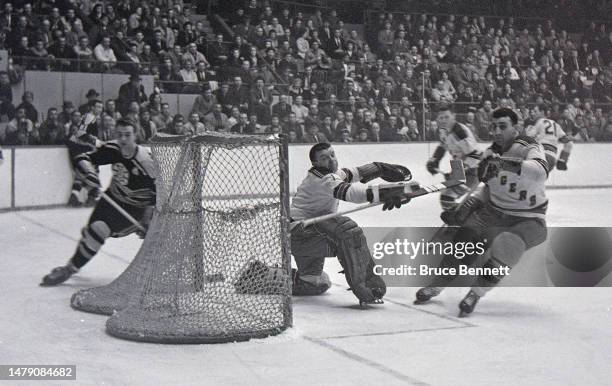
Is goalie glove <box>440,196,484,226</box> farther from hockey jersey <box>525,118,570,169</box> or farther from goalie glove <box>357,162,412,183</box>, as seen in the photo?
hockey jersey <box>525,118,570,169</box>

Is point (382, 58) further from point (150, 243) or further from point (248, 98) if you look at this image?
point (150, 243)

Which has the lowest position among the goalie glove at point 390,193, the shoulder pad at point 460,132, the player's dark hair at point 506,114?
the goalie glove at point 390,193

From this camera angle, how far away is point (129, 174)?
6.55m

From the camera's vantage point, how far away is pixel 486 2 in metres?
20.8

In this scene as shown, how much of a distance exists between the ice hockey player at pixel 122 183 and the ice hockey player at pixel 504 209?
2254mm

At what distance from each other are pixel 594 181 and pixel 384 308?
1211 cm

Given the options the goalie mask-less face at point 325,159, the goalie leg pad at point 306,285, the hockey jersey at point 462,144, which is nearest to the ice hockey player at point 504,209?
the goalie leg pad at point 306,285

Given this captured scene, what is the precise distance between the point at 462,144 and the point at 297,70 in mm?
7383

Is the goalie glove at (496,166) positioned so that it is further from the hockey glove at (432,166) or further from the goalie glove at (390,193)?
the hockey glove at (432,166)

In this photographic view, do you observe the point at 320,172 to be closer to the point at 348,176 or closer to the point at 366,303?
the point at 348,176

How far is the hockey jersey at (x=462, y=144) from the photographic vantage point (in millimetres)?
8125

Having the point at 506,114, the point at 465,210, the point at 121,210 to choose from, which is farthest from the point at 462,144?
the point at 121,210

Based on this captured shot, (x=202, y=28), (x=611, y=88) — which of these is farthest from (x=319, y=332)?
(x=611, y=88)

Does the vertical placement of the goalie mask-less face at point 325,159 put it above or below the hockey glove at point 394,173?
above
